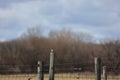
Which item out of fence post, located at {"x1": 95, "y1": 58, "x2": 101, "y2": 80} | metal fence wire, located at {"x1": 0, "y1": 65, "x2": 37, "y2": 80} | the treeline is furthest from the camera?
the treeline

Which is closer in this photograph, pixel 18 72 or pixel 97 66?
pixel 97 66

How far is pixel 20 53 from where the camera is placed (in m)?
53.4

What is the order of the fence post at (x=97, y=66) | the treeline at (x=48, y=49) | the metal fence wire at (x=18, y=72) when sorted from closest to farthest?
the fence post at (x=97, y=66) < the metal fence wire at (x=18, y=72) < the treeline at (x=48, y=49)

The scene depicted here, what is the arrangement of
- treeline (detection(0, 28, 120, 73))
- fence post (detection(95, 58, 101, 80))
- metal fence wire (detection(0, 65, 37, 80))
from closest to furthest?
fence post (detection(95, 58, 101, 80)) → metal fence wire (detection(0, 65, 37, 80)) → treeline (detection(0, 28, 120, 73))

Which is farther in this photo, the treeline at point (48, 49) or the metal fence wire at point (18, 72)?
the treeline at point (48, 49)

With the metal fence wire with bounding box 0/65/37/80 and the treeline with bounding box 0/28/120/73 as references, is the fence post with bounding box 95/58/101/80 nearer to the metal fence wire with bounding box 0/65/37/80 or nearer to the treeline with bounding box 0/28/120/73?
the metal fence wire with bounding box 0/65/37/80

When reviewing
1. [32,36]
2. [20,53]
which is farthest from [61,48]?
[32,36]

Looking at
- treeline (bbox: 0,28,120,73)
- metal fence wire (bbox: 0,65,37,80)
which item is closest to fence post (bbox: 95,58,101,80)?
metal fence wire (bbox: 0,65,37,80)

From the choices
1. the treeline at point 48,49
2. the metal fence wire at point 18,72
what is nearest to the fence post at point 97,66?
the metal fence wire at point 18,72

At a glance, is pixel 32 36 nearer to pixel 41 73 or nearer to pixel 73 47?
pixel 73 47

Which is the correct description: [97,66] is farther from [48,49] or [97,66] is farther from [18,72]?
[48,49]

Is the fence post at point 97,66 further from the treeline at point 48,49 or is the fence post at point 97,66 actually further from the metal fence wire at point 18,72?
the treeline at point 48,49

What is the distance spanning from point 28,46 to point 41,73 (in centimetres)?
4694

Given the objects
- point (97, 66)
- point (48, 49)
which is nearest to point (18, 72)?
point (97, 66)
